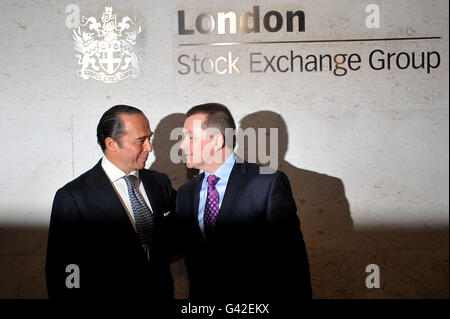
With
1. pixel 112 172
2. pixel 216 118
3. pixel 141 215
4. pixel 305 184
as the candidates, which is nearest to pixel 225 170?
pixel 216 118

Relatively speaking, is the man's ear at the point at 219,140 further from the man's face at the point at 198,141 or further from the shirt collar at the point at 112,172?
the shirt collar at the point at 112,172

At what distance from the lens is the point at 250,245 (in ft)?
8.61

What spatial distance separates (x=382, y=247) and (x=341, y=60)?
4.44 ft

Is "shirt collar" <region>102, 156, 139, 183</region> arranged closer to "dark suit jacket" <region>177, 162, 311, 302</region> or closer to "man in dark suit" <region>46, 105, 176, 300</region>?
"man in dark suit" <region>46, 105, 176, 300</region>

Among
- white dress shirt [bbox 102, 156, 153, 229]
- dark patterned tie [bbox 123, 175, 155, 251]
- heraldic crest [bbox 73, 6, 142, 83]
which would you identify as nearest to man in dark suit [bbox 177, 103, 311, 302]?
dark patterned tie [bbox 123, 175, 155, 251]

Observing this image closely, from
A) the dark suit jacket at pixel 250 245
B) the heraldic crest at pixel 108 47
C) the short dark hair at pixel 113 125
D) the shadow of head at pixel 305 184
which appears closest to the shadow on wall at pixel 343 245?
the shadow of head at pixel 305 184

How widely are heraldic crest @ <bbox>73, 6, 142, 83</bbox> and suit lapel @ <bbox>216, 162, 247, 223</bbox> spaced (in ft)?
4.17

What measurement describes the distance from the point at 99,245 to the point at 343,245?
1.73 meters

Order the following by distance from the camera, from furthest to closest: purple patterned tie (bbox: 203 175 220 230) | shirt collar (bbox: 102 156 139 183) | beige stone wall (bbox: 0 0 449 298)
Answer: beige stone wall (bbox: 0 0 449 298)
shirt collar (bbox: 102 156 139 183)
purple patterned tie (bbox: 203 175 220 230)

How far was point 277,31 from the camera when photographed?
338cm

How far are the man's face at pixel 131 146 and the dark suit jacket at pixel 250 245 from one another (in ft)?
1.26

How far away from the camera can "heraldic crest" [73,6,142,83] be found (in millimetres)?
3410
